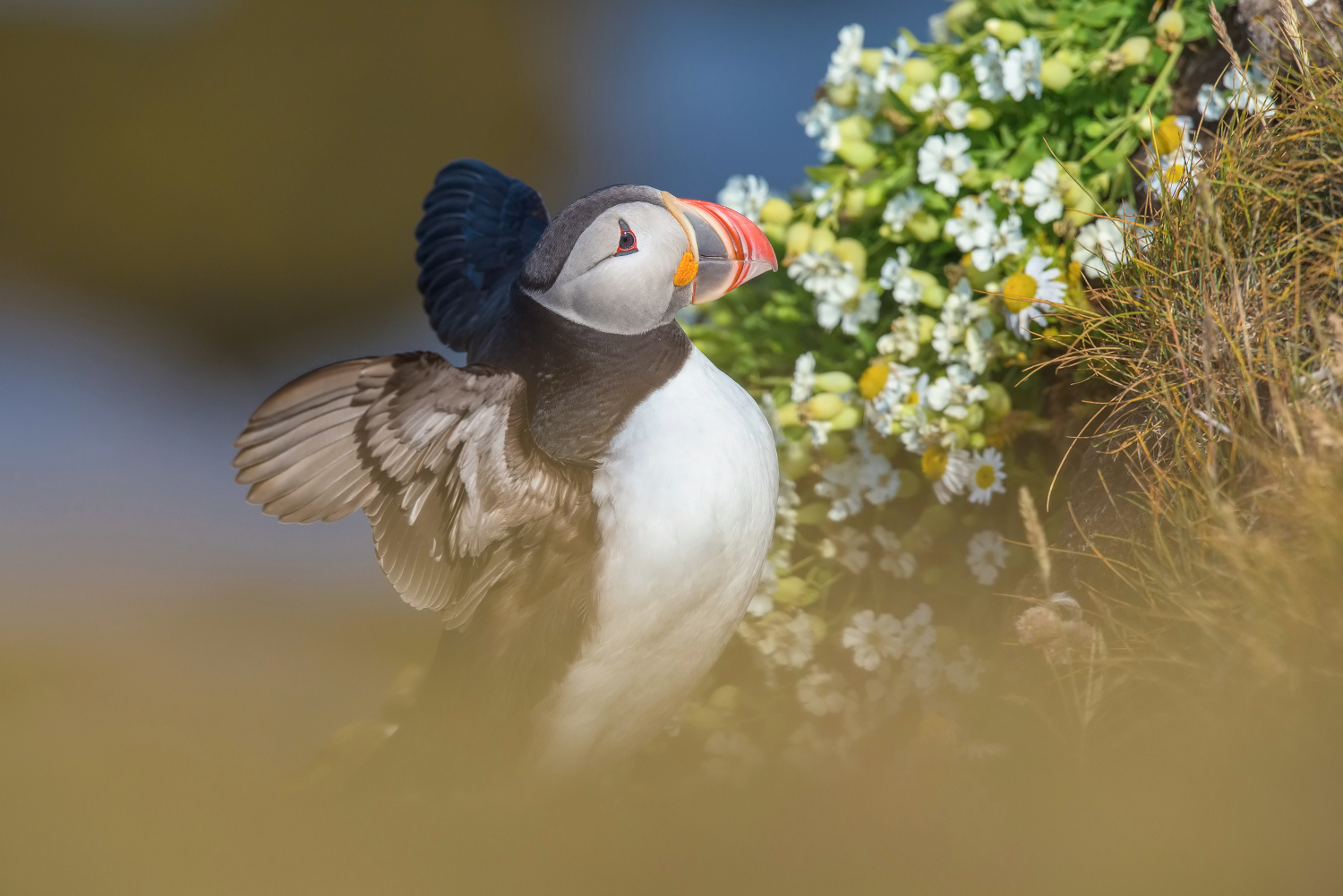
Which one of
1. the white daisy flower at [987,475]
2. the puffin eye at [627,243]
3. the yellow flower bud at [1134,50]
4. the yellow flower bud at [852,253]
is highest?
the yellow flower bud at [1134,50]

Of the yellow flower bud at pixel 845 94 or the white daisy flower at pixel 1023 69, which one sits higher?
the yellow flower bud at pixel 845 94

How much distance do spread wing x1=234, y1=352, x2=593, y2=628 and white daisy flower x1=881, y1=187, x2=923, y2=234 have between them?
90cm

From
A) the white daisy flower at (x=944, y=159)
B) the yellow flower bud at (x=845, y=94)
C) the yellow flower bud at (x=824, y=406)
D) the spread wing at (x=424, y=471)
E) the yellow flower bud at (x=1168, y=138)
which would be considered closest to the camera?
the spread wing at (x=424, y=471)

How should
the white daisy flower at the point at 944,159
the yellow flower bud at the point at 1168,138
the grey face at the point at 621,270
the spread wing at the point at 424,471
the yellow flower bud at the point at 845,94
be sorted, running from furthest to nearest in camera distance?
1. the yellow flower bud at the point at 845,94
2. the white daisy flower at the point at 944,159
3. the yellow flower bud at the point at 1168,138
4. the grey face at the point at 621,270
5. the spread wing at the point at 424,471

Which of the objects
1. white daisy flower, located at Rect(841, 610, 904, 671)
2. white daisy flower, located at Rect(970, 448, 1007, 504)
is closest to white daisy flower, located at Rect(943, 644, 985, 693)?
white daisy flower, located at Rect(841, 610, 904, 671)

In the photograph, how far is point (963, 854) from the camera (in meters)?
0.71

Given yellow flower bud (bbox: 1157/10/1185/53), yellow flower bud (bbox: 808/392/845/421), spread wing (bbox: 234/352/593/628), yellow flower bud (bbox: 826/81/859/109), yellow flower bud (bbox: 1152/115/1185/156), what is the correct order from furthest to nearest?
yellow flower bud (bbox: 826/81/859/109), yellow flower bud (bbox: 808/392/845/421), yellow flower bud (bbox: 1157/10/1185/53), yellow flower bud (bbox: 1152/115/1185/156), spread wing (bbox: 234/352/593/628)

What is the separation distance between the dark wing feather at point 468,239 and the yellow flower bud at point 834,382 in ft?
2.00

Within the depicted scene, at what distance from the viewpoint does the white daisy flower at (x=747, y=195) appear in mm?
2047

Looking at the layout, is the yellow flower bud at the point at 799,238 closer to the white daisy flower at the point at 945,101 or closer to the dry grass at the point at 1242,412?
the white daisy flower at the point at 945,101

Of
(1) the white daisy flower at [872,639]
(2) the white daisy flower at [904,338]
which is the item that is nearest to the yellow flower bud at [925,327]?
(2) the white daisy flower at [904,338]

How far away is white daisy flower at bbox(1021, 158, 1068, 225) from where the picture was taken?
158 centimetres

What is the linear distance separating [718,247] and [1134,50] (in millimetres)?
875

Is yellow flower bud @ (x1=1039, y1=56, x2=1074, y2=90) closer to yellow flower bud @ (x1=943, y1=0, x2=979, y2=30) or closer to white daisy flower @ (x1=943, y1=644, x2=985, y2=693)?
yellow flower bud @ (x1=943, y1=0, x2=979, y2=30)
